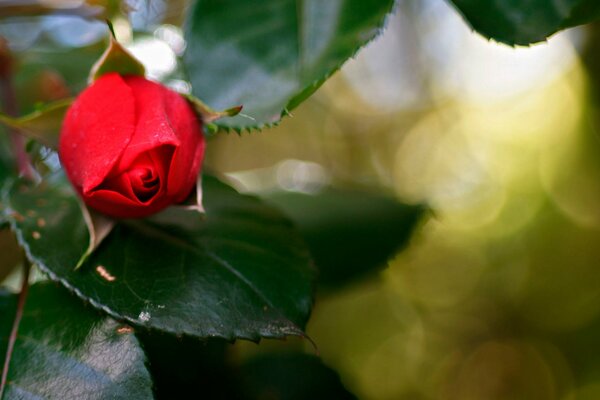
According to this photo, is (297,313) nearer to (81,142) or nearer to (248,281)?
(248,281)

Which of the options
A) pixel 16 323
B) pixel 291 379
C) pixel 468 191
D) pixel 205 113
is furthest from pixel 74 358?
pixel 468 191

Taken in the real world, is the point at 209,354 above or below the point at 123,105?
below

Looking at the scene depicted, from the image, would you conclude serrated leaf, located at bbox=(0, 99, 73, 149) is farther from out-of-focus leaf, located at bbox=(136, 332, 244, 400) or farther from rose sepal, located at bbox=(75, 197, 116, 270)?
out-of-focus leaf, located at bbox=(136, 332, 244, 400)

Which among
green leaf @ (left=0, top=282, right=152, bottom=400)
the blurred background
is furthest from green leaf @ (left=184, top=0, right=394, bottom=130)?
the blurred background

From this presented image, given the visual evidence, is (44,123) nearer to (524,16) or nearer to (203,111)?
(203,111)

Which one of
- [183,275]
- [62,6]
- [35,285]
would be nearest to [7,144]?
[62,6]

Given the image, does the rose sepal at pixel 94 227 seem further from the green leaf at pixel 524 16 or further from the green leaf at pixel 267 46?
the green leaf at pixel 524 16
